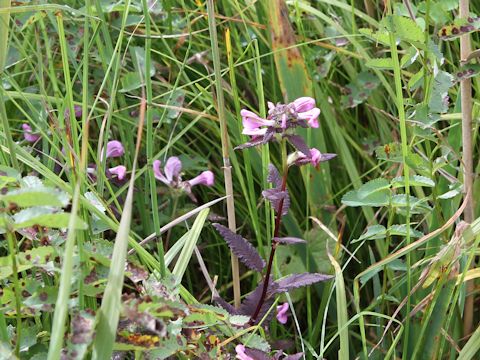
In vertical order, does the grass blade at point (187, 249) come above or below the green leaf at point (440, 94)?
below

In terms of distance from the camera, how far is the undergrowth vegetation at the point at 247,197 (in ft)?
2.59

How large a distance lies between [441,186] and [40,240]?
648mm

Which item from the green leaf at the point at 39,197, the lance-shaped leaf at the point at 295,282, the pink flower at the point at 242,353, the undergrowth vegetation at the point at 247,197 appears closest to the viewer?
the green leaf at the point at 39,197

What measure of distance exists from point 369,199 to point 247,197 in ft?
0.71

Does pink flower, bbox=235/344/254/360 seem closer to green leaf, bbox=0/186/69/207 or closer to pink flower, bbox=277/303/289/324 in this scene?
pink flower, bbox=277/303/289/324

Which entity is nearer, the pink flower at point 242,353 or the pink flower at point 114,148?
the pink flower at point 242,353

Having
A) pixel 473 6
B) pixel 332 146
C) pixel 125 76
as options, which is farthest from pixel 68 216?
pixel 473 6

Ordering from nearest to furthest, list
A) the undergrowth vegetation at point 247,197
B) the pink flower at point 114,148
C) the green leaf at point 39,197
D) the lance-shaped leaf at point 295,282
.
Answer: the green leaf at point 39,197 < the undergrowth vegetation at point 247,197 < the lance-shaped leaf at point 295,282 < the pink flower at point 114,148

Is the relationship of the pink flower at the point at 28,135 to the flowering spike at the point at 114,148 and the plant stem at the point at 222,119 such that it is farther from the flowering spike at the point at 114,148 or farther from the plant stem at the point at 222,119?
the plant stem at the point at 222,119

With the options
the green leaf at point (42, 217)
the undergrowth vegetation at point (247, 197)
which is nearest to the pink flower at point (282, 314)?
the undergrowth vegetation at point (247, 197)

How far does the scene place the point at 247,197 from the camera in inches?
49.5

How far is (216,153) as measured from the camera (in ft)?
5.22

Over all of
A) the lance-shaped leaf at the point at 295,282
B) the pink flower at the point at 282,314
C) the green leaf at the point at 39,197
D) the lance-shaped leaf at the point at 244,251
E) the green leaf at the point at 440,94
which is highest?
the green leaf at the point at 39,197

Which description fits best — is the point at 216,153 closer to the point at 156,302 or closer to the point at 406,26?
the point at 406,26
